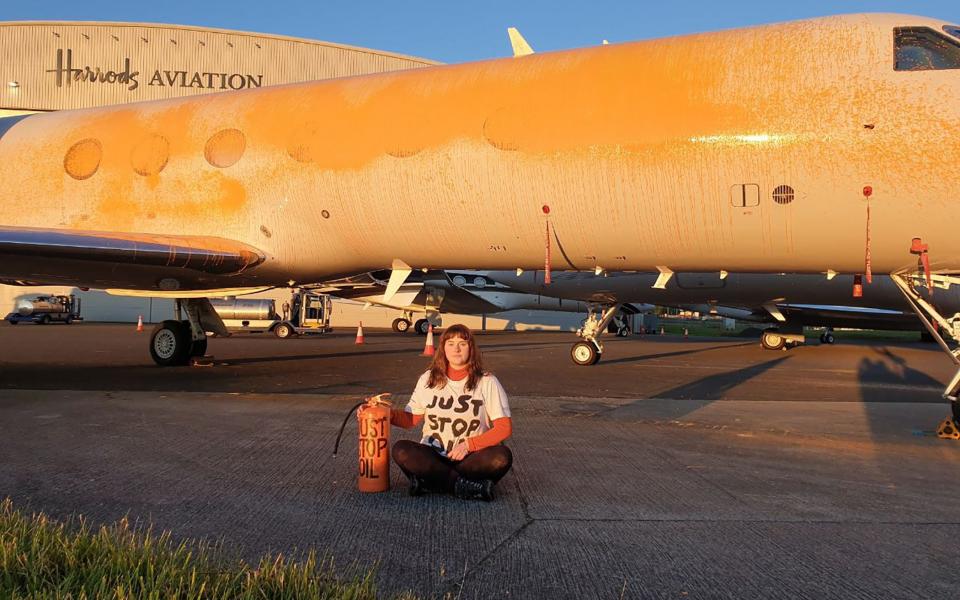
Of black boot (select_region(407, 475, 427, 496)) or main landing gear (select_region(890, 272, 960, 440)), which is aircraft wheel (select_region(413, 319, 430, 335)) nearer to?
main landing gear (select_region(890, 272, 960, 440))

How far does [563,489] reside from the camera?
5.76 metres

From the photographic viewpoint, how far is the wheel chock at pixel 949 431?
8.45 m

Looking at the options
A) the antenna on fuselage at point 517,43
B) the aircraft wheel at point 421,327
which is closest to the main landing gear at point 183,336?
the antenna on fuselage at point 517,43

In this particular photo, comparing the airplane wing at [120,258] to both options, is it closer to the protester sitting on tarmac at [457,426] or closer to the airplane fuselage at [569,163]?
the airplane fuselage at [569,163]

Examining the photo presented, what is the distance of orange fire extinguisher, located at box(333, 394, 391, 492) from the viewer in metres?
Answer: 5.45

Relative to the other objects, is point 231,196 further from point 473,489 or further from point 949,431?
point 949,431

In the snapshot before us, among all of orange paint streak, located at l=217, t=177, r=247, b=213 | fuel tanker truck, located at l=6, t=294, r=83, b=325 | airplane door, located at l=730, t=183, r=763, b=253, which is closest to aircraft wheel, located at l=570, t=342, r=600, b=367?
orange paint streak, located at l=217, t=177, r=247, b=213

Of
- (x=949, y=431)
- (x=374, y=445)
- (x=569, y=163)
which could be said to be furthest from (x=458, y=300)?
(x=374, y=445)

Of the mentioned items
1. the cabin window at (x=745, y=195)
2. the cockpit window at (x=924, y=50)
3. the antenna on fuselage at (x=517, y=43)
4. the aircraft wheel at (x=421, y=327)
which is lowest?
the aircraft wheel at (x=421, y=327)

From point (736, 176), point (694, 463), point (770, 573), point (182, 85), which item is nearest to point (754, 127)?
point (736, 176)

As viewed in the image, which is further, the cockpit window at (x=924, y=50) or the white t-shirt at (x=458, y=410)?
the cockpit window at (x=924, y=50)

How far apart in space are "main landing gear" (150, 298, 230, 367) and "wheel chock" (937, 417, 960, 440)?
480 inches

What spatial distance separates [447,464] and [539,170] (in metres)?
5.29

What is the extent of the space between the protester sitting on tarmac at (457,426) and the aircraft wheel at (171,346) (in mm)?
11187
